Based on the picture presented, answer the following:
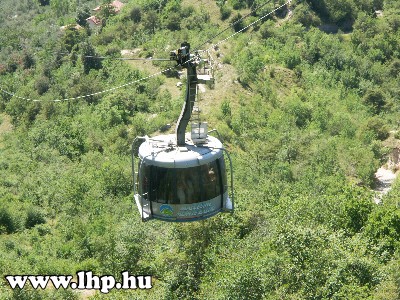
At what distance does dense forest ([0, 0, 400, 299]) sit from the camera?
22.1 meters

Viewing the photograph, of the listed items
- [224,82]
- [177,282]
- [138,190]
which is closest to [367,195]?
[177,282]

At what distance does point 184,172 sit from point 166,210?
1.24 meters

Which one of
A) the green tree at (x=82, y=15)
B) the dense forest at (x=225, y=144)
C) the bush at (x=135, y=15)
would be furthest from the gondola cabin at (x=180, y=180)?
the green tree at (x=82, y=15)

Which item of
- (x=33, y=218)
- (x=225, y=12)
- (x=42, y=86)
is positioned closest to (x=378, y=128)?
(x=225, y=12)

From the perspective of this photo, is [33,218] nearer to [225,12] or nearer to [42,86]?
[42,86]

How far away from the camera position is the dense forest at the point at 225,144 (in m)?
22.1

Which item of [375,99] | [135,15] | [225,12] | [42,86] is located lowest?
[375,99]

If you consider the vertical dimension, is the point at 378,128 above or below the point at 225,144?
below

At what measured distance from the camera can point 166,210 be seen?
49.5 ft

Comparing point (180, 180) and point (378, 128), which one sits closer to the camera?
point (180, 180)

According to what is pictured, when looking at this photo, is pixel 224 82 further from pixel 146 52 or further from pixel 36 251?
pixel 36 251

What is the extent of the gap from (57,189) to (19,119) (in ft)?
51.8

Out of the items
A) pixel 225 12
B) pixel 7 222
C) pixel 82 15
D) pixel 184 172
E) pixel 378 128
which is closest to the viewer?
pixel 184 172

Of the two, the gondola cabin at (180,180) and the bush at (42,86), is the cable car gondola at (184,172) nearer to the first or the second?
the gondola cabin at (180,180)
